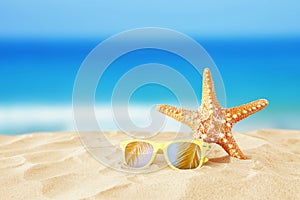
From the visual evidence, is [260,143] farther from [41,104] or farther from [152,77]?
[41,104]

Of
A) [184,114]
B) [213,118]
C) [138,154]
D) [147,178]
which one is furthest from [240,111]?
[147,178]

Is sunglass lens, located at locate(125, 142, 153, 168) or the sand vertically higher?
sunglass lens, located at locate(125, 142, 153, 168)

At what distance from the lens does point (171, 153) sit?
7.13 ft

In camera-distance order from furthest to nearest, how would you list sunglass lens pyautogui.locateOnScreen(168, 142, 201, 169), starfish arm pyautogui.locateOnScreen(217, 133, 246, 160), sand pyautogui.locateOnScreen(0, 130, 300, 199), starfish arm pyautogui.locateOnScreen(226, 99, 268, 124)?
starfish arm pyautogui.locateOnScreen(226, 99, 268, 124)
starfish arm pyautogui.locateOnScreen(217, 133, 246, 160)
sunglass lens pyautogui.locateOnScreen(168, 142, 201, 169)
sand pyautogui.locateOnScreen(0, 130, 300, 199)

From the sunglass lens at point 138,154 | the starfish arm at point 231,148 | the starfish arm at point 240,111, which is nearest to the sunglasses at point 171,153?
the sunglass lens at point 138,154

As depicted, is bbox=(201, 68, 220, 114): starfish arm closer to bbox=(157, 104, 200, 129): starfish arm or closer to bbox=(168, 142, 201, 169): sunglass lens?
bbox=(157, 104, 200, 129): starfish arm

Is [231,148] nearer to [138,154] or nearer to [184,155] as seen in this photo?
[184,155]

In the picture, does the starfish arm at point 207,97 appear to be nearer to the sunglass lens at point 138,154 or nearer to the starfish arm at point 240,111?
the starfish arm at point 240,111

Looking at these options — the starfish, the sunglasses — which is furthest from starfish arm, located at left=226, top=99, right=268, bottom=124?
the sunglasses

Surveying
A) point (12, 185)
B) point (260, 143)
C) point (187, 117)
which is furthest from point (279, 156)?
point (12, 185)

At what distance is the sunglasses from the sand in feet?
0.22

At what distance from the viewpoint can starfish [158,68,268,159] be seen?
2.32 metres

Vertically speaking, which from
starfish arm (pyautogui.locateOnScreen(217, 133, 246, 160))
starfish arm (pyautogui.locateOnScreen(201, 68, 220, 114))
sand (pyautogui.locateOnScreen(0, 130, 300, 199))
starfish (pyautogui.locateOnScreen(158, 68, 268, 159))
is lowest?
sand (pyautogui.locateOnScreen(0, 130, 300, 199))

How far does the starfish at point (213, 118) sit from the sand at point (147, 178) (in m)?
0.10
